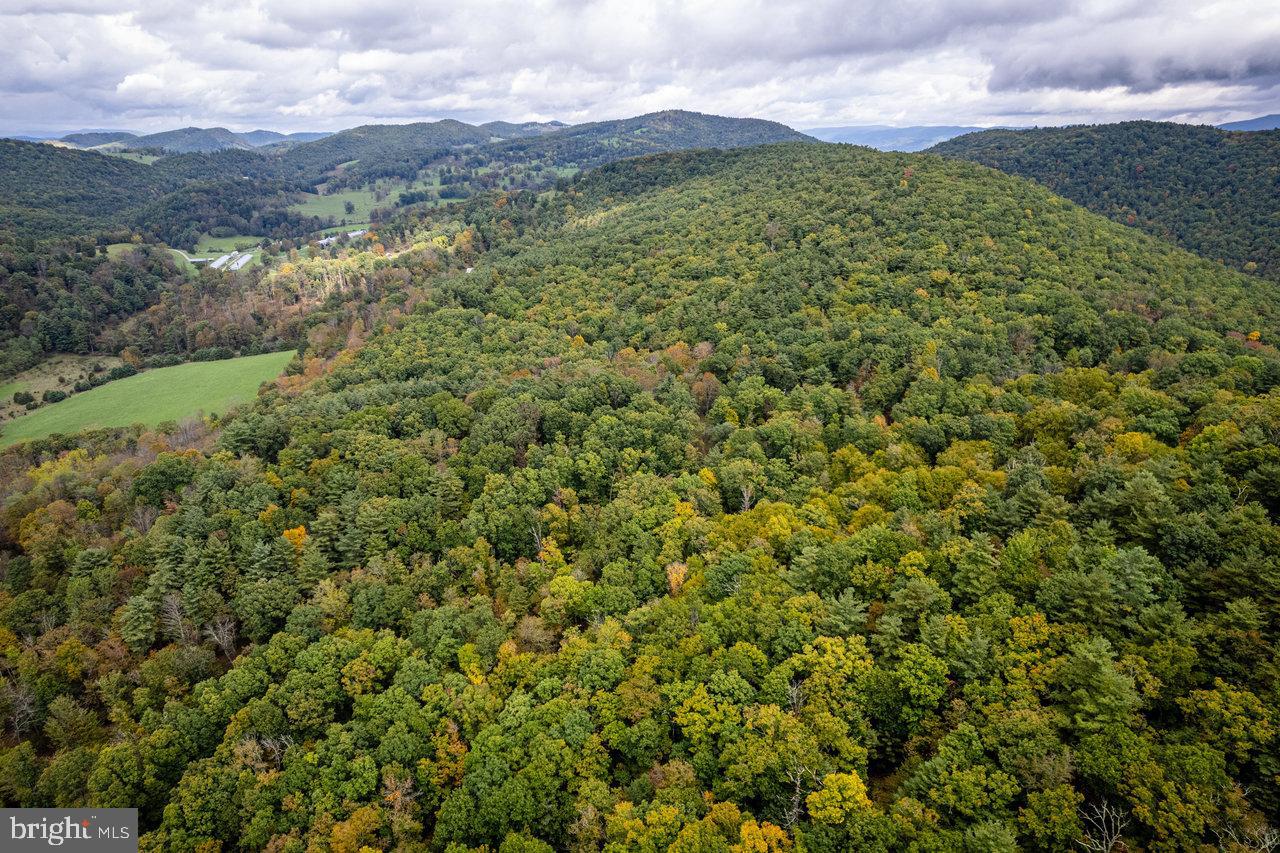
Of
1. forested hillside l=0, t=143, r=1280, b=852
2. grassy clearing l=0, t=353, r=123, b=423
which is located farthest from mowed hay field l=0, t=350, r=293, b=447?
forested hillside l=0, t=143, r=1280, b=852

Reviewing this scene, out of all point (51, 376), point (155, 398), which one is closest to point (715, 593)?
point (155, 398)

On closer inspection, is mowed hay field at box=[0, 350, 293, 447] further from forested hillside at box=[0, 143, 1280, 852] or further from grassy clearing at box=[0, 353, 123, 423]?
forested hillside at box=[0, 143, 1280, 852]

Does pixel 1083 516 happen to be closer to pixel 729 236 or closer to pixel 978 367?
pixel 978 367

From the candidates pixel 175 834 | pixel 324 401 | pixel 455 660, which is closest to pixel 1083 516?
pixel 455 660

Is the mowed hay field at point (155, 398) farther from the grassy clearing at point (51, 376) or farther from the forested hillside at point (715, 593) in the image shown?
the forested hillside at point (715, 593)

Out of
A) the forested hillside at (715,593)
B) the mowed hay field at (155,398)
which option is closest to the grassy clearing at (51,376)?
the mowed hay field at (155,398)

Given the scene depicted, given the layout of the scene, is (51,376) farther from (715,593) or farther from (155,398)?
(715,593)
